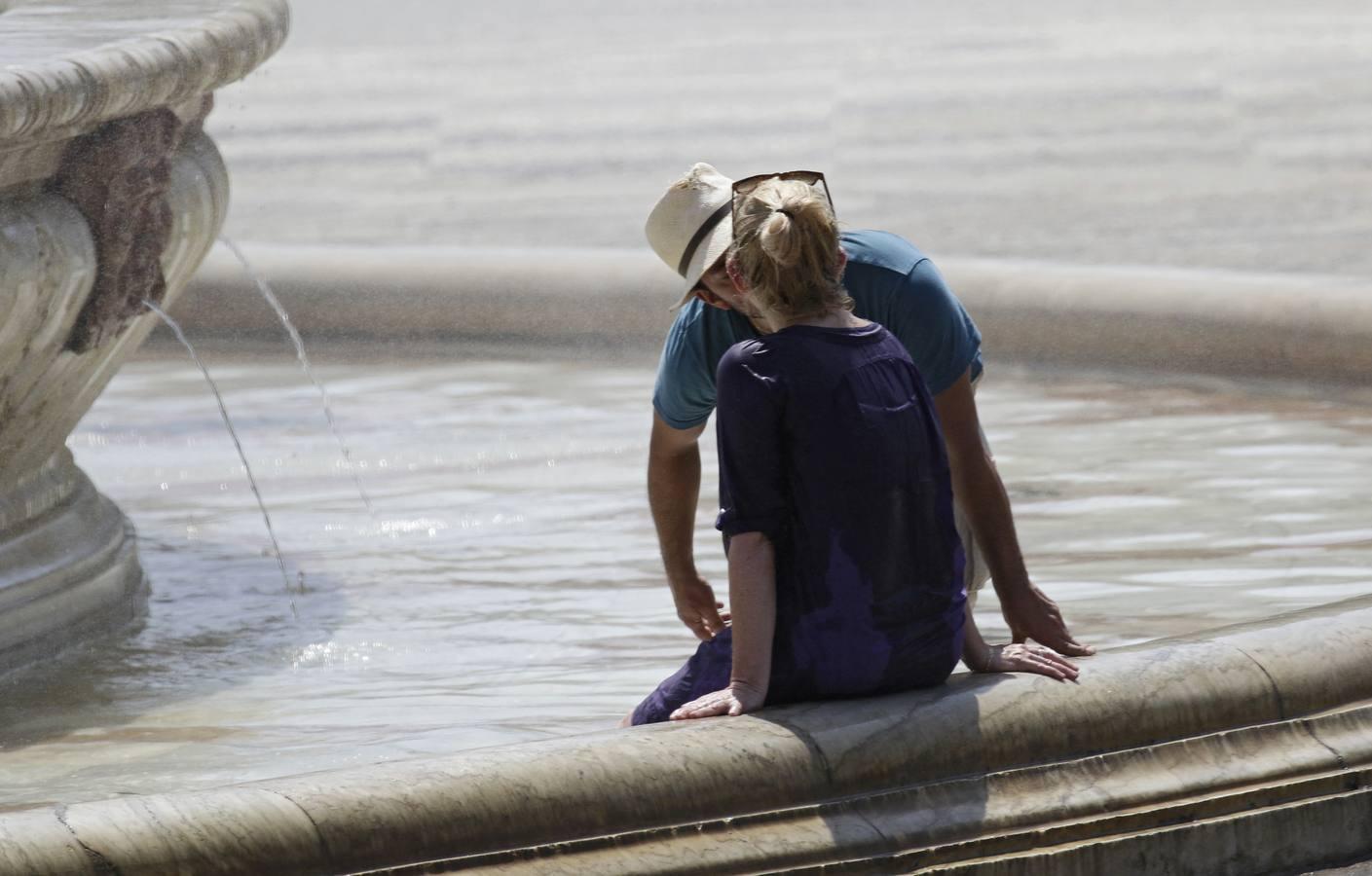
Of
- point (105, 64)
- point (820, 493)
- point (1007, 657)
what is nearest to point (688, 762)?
point (820, 493)

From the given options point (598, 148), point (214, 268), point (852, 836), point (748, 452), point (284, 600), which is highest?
point (748, 452)

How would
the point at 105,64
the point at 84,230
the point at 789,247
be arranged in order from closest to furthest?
the point at 789,247, the point at 105,64, the point at 84,230

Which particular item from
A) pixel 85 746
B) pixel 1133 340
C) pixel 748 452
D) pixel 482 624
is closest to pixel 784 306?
pixel 748 452

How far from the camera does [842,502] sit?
Answer: 262 centimetres

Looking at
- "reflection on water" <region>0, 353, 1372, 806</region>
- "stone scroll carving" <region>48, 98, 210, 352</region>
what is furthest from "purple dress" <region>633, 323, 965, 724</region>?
"stone scroll carving" <region>48, 98, 210, 352</region>

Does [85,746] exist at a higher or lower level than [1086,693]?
lower

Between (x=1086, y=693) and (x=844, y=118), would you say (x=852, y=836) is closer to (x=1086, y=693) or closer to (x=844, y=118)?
(x=1086, y=693)

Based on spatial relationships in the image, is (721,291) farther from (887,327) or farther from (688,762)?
(688,762)

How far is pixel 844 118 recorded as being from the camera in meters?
14.0

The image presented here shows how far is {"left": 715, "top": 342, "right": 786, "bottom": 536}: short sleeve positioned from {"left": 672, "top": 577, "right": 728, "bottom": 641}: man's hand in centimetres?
43

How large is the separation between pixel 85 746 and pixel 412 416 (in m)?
2.81

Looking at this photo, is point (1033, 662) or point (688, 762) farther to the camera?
point (1033, 662)

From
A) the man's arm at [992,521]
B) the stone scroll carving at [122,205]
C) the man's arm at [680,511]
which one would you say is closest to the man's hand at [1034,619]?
the man's arm at [992,521]

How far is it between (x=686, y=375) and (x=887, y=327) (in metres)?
0.25
